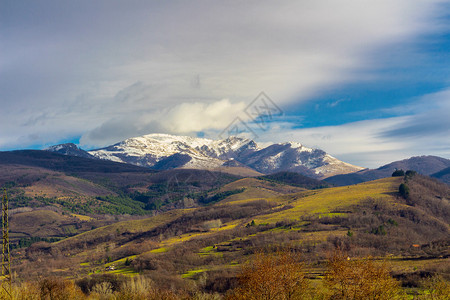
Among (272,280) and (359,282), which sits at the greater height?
(272,280)

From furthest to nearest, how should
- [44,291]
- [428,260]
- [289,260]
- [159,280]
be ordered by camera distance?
[159,280]
[428,260]
[44,291]
[289,260]

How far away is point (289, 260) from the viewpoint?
7269 cm

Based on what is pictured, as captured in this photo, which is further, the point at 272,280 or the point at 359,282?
the point at 272,280

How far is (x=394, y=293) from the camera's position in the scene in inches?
2672

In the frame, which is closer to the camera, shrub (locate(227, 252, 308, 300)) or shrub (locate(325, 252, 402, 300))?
shrub (locate(325, 252, 402, 300))

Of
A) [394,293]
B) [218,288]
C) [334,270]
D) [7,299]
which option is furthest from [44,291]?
[394,293]

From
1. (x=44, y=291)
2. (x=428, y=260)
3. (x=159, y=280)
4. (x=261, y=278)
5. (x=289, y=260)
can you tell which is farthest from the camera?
(x=159, y=280)

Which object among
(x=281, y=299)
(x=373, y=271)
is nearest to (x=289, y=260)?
(x=281, y=299)

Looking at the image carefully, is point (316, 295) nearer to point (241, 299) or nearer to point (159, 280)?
point (241, 299)

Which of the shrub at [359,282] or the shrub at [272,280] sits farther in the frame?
the shrub at [272,280]

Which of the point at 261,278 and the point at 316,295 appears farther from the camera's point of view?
the point at 316,295

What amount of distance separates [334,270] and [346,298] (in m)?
4.83

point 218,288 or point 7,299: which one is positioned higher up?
point 7,299

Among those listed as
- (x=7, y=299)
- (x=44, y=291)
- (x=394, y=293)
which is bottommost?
(x=44, y=291)
